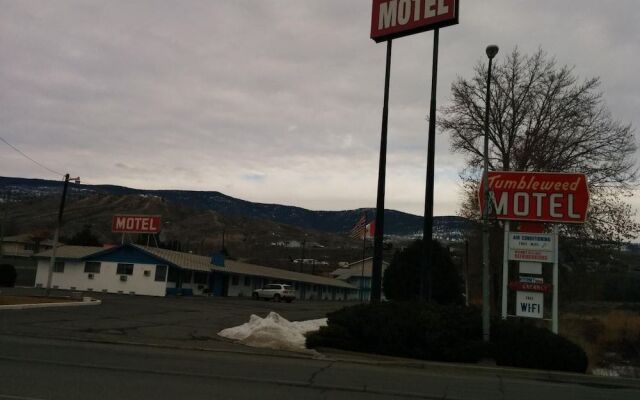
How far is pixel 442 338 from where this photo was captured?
48.0 feet

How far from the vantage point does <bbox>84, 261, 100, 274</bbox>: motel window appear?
51.7 metres

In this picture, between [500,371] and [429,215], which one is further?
[429,215]

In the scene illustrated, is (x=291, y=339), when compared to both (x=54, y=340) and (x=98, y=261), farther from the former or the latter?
(x=98, y=261)

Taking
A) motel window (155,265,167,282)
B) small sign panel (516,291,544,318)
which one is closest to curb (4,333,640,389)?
small sign panel (516,291,544,318)

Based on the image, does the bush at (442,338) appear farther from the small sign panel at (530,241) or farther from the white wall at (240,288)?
the white wall at (240,288)

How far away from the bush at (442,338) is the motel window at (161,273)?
1381 inches

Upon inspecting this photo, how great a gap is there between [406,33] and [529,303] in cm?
1112

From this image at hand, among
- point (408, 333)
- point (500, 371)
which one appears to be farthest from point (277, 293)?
point (500, 371)

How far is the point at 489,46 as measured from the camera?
1641 cm

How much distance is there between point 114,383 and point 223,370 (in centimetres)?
276

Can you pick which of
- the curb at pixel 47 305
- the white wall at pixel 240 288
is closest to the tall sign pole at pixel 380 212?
the curb at pixel 47 305

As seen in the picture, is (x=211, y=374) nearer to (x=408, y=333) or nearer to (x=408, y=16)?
(x=408, y=333)

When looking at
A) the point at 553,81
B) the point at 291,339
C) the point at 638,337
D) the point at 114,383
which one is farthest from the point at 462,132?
the point at 114,383

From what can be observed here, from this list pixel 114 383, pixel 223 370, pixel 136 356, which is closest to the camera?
pixel 114 383
